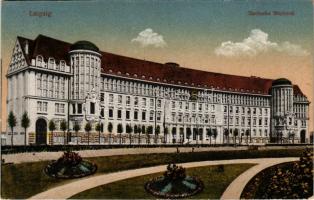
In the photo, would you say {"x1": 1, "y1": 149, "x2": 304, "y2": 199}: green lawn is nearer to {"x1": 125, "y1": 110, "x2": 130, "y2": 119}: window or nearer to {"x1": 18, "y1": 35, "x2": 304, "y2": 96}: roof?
{"x1": 125, "y1": 110, "x2": 130, "y2": 119}: window

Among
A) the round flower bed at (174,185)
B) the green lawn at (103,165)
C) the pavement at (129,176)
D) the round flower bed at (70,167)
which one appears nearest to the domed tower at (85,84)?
the round flower bed at (70,167)

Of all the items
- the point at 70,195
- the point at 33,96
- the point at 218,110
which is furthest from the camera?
the point at 218,110

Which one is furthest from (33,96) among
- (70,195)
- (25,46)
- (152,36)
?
(152,36)

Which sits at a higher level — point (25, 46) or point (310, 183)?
point (25, 46)

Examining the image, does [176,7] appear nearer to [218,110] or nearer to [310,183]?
[218,110]

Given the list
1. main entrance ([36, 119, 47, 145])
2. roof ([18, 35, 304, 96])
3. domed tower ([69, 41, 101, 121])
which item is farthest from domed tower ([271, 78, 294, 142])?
main entrance ([36, 119, 47, 145])

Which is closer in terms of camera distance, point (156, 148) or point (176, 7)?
point (176, 7)

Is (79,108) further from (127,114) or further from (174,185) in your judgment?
(174,185)

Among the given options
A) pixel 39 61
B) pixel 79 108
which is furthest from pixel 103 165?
pixel 39 61
